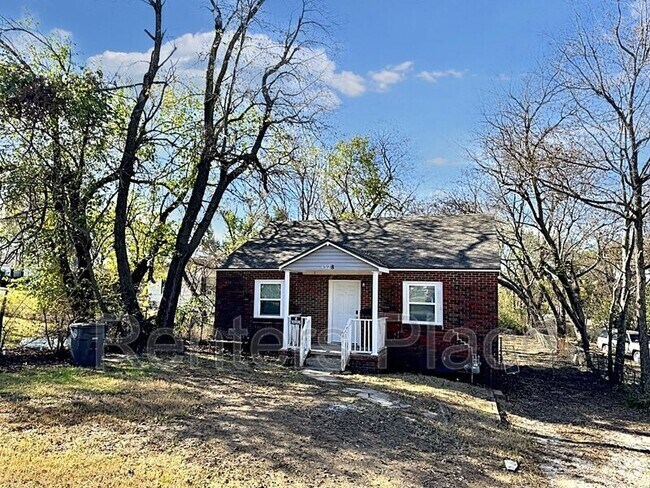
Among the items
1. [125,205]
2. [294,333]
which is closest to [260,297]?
[294,333]

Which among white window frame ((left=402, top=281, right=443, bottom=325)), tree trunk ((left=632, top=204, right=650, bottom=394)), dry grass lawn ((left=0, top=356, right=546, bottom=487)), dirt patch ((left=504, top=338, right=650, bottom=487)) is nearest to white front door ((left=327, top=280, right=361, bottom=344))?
white window frame ((left=402, top=281, right=443, bottom=325))

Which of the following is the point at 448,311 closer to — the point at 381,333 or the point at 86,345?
the point at 381,333

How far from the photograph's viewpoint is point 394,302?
14.5 meters

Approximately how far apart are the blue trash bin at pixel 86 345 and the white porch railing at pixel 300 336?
511 centimetres

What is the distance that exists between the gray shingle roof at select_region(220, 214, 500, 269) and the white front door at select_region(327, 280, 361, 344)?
1.22 m

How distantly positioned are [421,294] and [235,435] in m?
8.69

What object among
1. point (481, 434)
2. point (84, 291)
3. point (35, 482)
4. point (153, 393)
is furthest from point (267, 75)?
point (35, 482)

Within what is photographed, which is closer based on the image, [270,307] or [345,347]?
[345,347]

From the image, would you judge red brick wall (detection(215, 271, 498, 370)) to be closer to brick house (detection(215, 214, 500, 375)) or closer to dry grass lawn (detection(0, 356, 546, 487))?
brick house (detection(215, 214, 500, 375))

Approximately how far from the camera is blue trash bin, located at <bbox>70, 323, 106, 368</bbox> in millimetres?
11344

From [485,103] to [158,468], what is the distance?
57.5 feet

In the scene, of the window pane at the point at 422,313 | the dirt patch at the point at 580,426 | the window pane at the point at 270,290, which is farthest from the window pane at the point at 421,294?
the window pane at the point at 270,290

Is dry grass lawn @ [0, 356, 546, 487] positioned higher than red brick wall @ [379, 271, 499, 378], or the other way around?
red brick wall @ [379, 271, 499, 378]

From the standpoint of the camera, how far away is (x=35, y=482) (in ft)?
15.7
